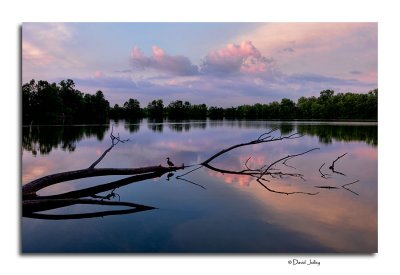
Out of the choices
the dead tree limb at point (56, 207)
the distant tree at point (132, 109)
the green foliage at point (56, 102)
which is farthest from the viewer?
the distant tree at point (132, 109)

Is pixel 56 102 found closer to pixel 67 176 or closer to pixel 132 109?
pixel 132 109

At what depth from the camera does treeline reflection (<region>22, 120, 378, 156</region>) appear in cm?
716

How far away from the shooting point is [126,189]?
5.29 m

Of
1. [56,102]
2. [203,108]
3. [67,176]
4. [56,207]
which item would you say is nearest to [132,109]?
[203,108]

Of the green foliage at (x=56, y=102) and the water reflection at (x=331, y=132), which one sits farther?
the water reflection at (x=331, y=132)


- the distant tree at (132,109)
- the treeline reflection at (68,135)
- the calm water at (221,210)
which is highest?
the distant tree at (132,109)

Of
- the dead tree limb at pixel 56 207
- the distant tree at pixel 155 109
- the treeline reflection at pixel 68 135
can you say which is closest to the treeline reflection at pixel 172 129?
the treeline reflection at pixel 68 135

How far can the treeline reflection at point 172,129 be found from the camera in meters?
7.16

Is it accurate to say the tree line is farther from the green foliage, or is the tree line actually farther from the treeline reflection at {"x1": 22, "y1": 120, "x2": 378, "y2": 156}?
the treeline reflection at {"x1": 22, "y1": 120, "x2": 378, "y2": 156}

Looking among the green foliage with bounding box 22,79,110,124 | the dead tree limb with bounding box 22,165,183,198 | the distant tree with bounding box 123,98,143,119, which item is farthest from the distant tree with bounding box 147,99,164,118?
the dead tree limb with bounding box 22,165,183,198

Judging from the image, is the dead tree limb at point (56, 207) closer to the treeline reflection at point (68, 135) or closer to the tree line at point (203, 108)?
the tree line at point (203, 108)

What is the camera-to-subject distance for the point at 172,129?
8.31 m
